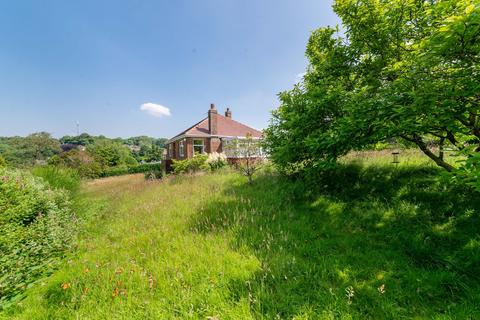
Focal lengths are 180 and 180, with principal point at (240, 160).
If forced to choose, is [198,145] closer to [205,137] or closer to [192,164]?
[205,137]

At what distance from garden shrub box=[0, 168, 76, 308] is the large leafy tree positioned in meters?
5.03

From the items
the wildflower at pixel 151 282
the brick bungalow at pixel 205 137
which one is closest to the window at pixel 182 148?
the brick bungalow at pixel 205 137

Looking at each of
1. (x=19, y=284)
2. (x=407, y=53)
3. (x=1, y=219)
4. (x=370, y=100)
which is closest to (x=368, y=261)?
(x=370, y=100)

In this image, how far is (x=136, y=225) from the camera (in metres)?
4.13

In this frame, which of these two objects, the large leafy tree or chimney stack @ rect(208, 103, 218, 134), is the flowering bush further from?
chimney stack @ rect(208, 103, 218, 134)

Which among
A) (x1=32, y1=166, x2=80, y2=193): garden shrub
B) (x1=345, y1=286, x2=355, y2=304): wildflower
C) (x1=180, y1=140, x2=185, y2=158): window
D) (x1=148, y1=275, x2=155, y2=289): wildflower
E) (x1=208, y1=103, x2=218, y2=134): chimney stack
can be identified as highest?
(x1=208, y1=103, x2=218, y2=134): chimney stack

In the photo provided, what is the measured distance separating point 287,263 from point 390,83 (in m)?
4.06

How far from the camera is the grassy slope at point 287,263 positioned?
1.93m

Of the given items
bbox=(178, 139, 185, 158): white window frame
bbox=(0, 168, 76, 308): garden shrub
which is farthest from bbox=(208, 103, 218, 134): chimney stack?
bbox=(0, 168, 76, 308): garden shrub

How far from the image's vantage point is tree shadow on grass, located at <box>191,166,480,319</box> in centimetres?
192

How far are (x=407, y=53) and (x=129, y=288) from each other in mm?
6495

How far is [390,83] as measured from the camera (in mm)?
3703

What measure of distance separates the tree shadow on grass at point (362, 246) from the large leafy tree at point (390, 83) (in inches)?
39.4

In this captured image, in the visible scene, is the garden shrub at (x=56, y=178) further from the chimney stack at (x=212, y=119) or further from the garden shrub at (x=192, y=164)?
the chimney stack at (x=212, y=119)
